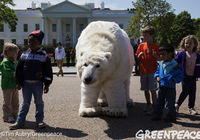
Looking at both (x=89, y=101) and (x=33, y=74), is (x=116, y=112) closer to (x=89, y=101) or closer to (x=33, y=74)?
(x=89, y=101)

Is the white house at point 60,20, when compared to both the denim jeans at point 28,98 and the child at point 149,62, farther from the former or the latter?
the denim jeans at point 28,98

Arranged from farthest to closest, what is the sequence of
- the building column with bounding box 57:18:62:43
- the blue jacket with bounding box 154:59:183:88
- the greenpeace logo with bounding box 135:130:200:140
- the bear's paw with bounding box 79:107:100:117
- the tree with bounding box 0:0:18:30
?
the building column with bounding box 57:18:62:43
the tree with bounding box 0:0:18:30
the bear's paw with bounding box 79:107:100:117
the blue jacket with bounding box 154:59:183:88
the greenpeace logo with bounding box 135:130:200:140

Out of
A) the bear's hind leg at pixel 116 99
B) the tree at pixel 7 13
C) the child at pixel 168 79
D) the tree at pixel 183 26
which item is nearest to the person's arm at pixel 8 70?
the bear's hind leg at pixel 116 99

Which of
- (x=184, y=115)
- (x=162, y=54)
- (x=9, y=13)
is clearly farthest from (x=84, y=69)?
(x=9, y=13)

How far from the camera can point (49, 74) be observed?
4039mm

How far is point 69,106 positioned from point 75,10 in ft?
198

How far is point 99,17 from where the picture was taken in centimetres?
6381

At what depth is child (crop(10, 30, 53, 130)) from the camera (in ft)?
12.9

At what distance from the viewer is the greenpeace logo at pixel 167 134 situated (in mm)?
3592

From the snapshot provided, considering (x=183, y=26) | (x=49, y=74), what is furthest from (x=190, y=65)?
(x=183, y=26)

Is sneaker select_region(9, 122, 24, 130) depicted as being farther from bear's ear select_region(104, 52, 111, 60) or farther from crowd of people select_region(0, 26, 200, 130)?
bear's ear select_region(104, 52, 111, 60)

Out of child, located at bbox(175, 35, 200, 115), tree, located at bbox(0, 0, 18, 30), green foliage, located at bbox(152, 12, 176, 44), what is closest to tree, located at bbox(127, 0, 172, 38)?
green foliage, located at bbox(152, 12, 176, 44)

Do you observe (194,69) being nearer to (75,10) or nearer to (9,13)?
(9,13)

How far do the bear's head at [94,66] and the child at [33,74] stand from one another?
64 centimetres
